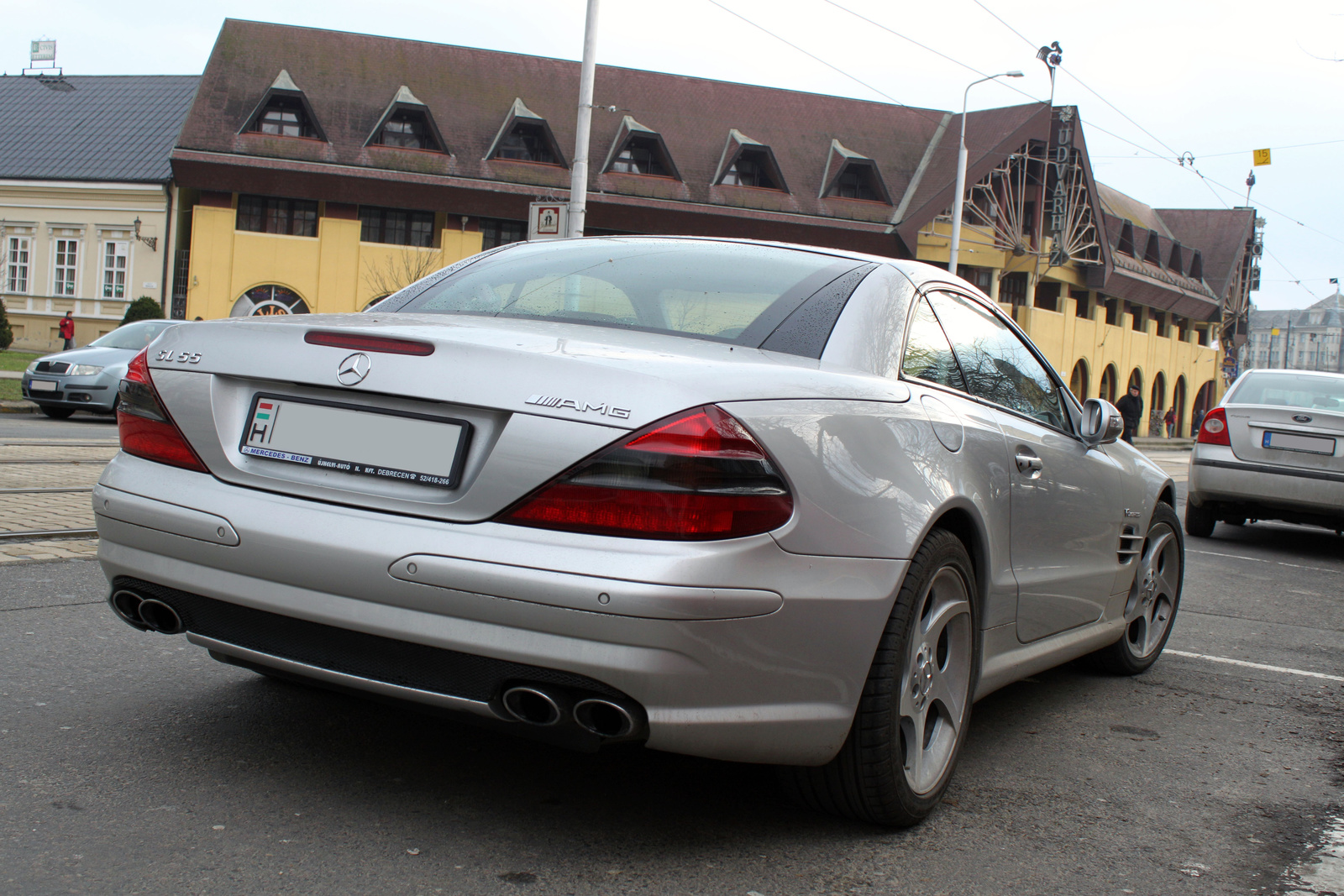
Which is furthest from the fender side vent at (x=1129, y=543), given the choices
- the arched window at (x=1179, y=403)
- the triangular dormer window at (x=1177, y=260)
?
the arched window at (x=1179, y=403)

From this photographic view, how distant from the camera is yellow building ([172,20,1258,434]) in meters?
35.8

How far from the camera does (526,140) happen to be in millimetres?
38156

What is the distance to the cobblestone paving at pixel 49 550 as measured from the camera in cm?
578

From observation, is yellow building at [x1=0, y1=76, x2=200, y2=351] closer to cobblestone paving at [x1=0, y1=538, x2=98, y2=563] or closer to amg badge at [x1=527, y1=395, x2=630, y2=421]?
cobblestone paving at [x1=0, y1=538, x2=98, y2=563]

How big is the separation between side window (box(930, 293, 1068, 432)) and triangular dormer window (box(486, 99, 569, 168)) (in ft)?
114

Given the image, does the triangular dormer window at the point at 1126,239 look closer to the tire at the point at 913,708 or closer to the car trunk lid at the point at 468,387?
the tire at the point at 913,708

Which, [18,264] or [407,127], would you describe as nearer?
[407,127]

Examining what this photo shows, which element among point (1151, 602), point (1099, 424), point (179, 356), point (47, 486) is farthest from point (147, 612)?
point (47, 486)

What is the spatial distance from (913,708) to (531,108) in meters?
37.3

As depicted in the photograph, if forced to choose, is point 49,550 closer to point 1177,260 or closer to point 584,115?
point 584,115

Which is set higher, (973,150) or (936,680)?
(973,150)

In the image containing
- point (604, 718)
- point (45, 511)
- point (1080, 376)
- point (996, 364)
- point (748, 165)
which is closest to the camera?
point (604, 718)

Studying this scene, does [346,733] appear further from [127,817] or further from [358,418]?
[358,418]

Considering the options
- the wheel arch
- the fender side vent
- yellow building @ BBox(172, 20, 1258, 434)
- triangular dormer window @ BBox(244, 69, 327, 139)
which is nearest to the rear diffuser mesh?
the wheel arch
